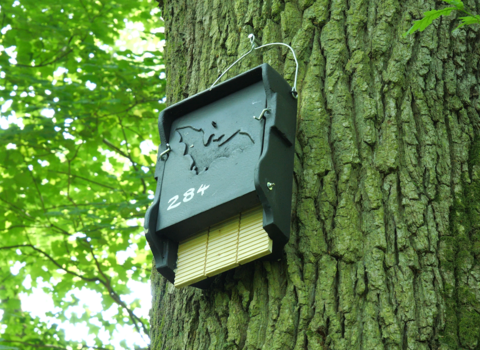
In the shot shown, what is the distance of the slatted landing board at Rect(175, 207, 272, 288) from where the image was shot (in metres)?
1.65

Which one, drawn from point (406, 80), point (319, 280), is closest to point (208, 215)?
point (319, 280)

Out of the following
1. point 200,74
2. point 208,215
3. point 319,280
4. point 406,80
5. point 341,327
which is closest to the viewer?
point 341,327

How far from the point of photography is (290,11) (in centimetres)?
220

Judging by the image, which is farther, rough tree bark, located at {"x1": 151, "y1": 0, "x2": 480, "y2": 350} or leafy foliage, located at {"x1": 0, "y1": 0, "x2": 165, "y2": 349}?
leafy foliage, located at {"x1": 0, "y1": 0, "x2": 165, "y2": 349}

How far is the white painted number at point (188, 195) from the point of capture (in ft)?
5.90

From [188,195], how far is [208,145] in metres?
0.21

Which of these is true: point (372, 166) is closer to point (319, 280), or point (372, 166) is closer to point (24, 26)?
point (319, 280)

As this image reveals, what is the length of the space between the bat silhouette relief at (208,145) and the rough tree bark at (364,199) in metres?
0.22

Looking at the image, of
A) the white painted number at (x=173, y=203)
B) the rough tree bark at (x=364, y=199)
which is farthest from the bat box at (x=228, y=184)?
the rough tree bark at (x=364, y=199)

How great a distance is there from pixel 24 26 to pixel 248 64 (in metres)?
4.08

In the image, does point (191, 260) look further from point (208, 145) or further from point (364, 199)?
point (364, 199)

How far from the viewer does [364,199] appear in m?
1.72

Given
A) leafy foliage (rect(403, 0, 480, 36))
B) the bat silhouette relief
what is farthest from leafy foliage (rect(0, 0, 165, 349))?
leafy foliage (rect(403, 0, 480, 36))

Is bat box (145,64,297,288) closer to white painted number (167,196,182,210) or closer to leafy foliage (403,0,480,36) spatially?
white painted number (167,196,182,210)
